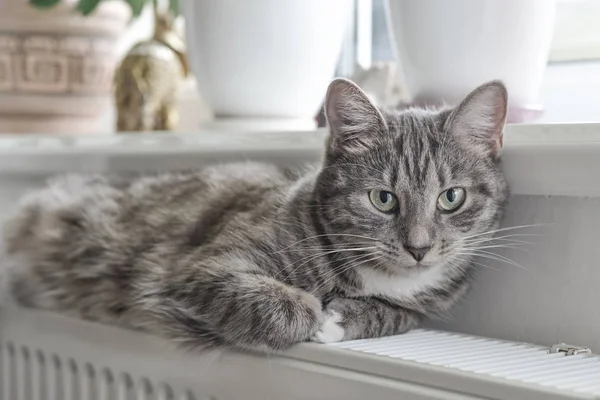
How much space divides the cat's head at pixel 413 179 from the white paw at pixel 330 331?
0.08m

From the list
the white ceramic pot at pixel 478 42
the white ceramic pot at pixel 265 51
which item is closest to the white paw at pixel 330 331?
the white ceramic pot at pixel 478 42

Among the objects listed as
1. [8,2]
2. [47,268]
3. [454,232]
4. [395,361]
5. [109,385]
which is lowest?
[109,385]

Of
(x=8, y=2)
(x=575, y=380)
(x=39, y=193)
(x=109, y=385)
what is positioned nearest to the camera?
(x=575, y=380)

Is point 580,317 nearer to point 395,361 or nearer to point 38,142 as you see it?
point 395,361

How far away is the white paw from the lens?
3.24 feet

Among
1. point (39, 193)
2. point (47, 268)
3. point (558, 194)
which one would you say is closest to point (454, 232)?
point (558, 194)

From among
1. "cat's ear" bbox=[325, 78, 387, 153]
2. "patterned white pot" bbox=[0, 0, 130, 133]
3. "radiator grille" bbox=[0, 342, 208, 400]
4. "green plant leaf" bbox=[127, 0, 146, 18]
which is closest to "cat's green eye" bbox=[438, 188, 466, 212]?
"cat's ear" bbox=[325, 78, 387, 153]

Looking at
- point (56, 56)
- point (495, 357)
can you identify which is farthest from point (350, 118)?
point (56, 56)

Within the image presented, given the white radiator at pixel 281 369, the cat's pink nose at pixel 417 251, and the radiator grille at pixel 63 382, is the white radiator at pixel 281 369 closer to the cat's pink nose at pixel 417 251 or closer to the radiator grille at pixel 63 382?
the radiator grille at pixel 63 382

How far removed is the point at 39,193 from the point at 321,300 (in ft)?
2.29

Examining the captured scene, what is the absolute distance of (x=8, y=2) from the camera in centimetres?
171

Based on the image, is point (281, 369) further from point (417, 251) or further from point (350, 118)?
point (350, 118)

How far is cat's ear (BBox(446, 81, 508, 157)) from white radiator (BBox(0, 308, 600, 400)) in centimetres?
25

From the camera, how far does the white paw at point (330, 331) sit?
0.99m
